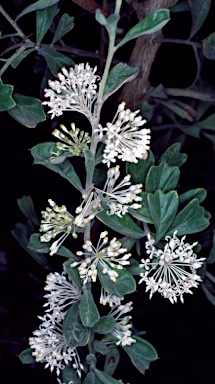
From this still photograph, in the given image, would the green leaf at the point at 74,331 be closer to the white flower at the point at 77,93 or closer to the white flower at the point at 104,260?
the white flower at the point at 104,260

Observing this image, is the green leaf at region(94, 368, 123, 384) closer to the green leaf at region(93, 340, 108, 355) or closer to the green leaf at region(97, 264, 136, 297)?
the green leaf at region(93, 340, 108, 355)

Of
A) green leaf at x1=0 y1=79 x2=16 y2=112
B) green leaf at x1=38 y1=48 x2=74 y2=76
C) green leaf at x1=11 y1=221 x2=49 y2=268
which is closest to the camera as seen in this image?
green leaf at x1=0 y1=79 x2=16 y2=112

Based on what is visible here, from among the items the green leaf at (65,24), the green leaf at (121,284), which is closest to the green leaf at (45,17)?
the green leaf at (65,24)

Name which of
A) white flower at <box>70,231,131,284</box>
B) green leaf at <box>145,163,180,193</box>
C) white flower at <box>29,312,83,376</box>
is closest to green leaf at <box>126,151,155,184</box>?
green leaf at <box>145,163,180,193</box>

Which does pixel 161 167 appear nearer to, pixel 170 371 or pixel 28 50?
pixel 28 50

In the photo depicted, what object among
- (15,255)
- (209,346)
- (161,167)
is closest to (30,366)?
(15,255)

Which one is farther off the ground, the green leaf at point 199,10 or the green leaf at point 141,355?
the green leaf at point 199,10

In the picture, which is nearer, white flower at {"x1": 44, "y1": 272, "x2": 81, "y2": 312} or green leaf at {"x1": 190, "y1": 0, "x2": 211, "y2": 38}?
white flower at {"x1": 44, "y1": 272, "x2": 81, "y2": 312}
